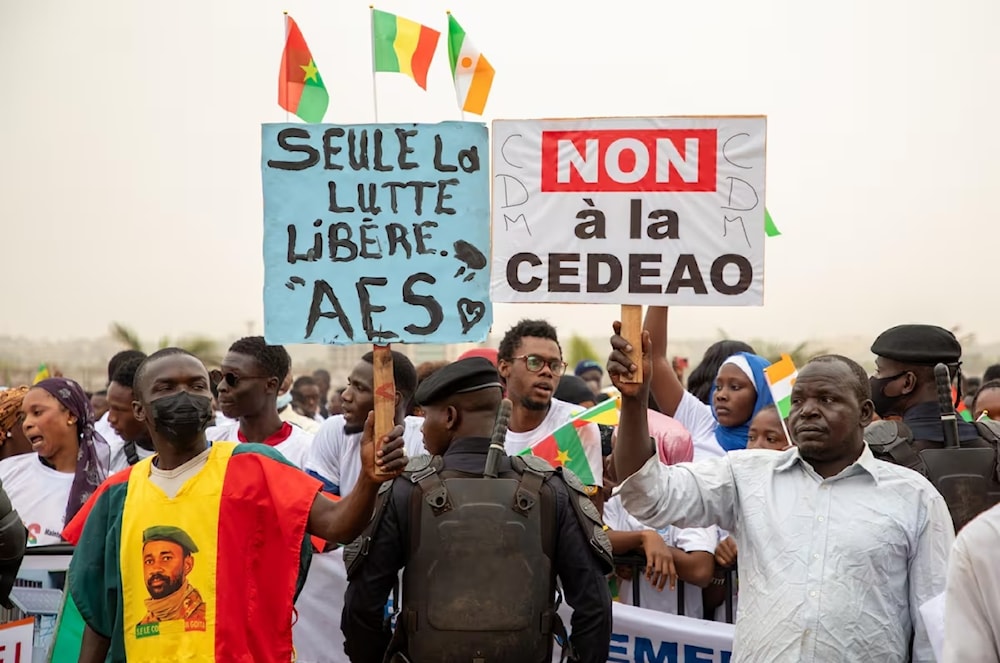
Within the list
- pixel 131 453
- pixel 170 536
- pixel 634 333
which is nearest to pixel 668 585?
pixel 634 333

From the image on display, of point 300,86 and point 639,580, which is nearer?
point 300,86

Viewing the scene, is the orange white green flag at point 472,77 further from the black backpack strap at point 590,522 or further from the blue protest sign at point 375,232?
the black backpack strap at point 590,522

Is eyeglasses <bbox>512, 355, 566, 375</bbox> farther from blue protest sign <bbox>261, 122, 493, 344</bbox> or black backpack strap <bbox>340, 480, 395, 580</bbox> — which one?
black backpack strap <bbox>340, 480, 395, 580</bbox>

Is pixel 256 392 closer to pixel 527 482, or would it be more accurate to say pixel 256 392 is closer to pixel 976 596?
pixel 527 482

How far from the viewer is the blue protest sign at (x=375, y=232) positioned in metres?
5.14

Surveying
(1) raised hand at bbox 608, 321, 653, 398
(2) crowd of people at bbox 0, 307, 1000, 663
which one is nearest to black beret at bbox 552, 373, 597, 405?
(2) crowd of people at bbox 0, 307, 1000, 663

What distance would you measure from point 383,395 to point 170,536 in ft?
3.07

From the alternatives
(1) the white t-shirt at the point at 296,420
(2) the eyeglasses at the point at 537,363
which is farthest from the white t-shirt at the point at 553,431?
(1) the white t-shirt at the point at 296,420

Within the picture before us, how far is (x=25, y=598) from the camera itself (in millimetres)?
6227

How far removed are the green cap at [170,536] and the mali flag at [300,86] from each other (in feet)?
6.56

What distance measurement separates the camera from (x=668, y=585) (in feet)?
20.4

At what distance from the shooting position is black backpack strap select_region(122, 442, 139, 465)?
24.6 feet

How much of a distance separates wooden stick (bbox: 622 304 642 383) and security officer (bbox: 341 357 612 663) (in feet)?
1.77

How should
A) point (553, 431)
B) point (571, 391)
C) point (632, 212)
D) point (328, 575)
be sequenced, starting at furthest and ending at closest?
point (571, 391) → point (328, 575) → point (553, 431) → point (632, 212)
